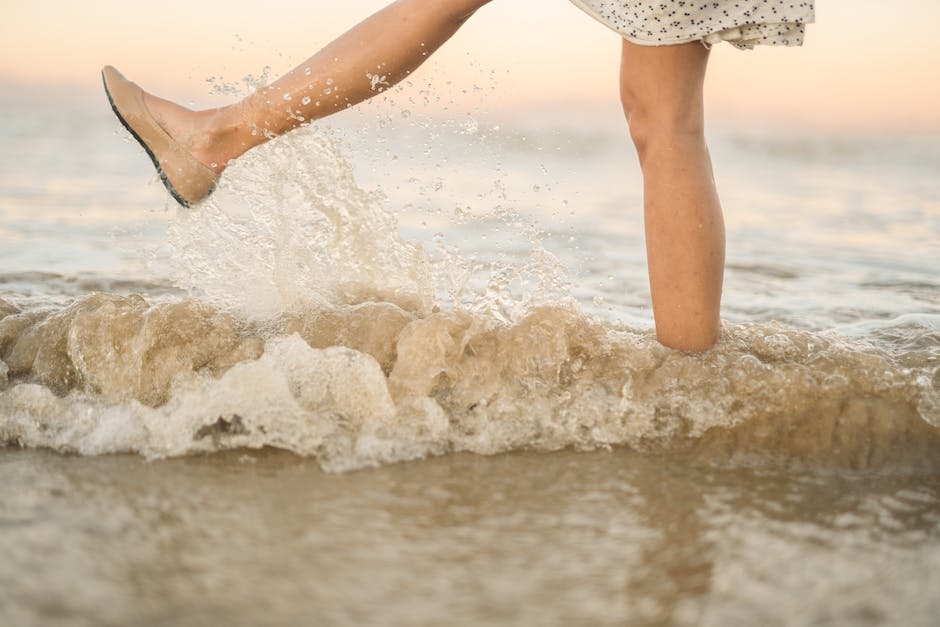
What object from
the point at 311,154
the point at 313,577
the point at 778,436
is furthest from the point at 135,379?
the point at 778,436

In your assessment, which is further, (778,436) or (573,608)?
(778,436)

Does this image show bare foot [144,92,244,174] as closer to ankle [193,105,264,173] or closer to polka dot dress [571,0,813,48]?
ankle [193,105,264,173]

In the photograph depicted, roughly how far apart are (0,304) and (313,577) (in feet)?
4.72

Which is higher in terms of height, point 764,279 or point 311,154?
point 311,154

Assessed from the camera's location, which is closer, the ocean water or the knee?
the ocean water

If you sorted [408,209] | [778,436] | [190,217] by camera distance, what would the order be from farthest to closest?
[408,209]
[190,217]
[778,436]

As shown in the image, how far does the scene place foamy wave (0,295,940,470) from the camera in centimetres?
181

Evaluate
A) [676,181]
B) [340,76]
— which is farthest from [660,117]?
[340,76]

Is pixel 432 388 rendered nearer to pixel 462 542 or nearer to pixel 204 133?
pixel 462 542

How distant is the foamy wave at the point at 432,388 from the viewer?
1810 mm

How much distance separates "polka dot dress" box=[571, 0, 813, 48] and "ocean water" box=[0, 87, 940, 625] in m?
0.34

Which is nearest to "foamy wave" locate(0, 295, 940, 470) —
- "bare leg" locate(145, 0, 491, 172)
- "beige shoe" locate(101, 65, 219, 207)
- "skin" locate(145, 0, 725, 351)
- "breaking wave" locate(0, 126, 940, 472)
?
"breaking wave" locate(0, 126, 940, 472)

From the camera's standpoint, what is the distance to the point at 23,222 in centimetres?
427

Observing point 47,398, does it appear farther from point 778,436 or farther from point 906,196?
point 906,196
